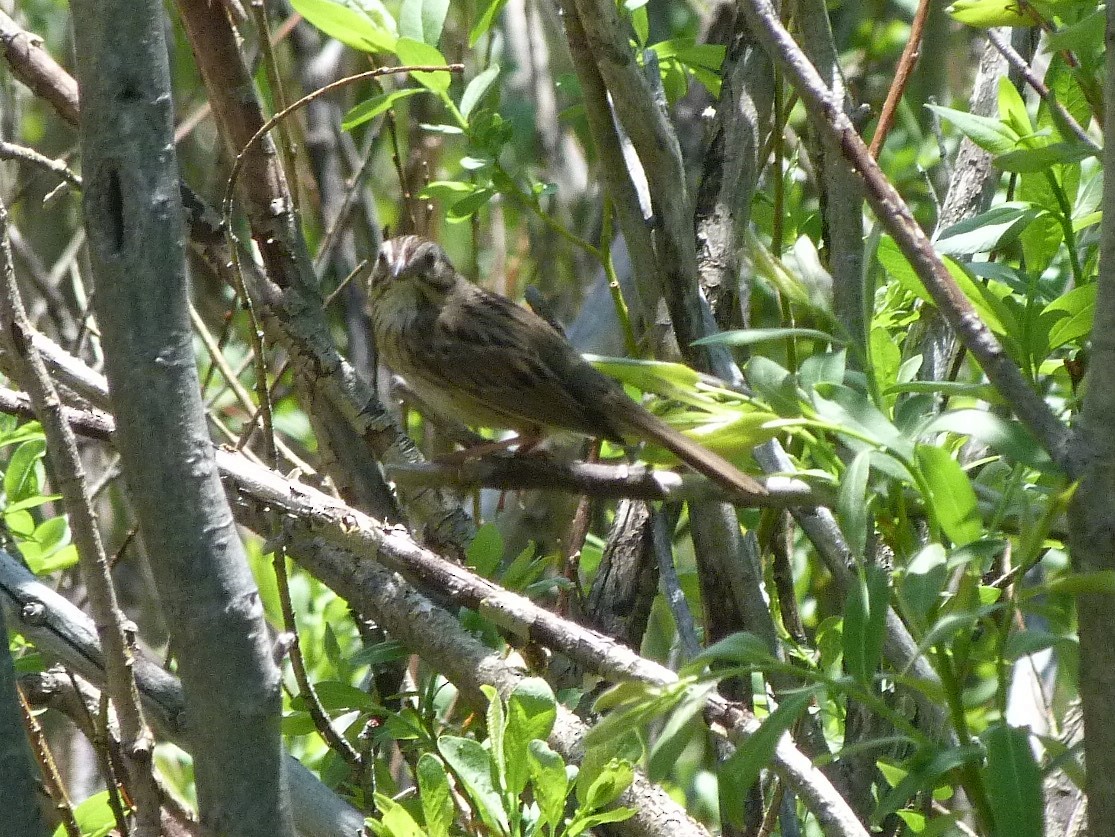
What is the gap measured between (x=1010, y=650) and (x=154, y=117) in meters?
1.07

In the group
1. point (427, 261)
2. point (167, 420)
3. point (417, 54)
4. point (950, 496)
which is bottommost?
point (950, 496)

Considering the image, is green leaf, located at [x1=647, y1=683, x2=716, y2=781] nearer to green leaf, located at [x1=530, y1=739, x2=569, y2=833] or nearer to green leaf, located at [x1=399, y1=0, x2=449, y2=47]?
green leaf, located at [x1=530, y1=739, x2=569, y2=833]

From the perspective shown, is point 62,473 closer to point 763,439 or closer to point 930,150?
point 763,439

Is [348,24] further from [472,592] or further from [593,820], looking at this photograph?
[593,820]

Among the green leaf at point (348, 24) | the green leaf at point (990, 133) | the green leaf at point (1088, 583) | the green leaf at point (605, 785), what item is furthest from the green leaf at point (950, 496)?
the green leaf at point (348, 24)

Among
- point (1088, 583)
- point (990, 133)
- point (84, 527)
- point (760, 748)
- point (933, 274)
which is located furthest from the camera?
point (990, 133)

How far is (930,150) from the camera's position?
4.22m

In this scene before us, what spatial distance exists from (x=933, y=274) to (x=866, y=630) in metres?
0.40

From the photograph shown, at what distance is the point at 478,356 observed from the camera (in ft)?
11.0

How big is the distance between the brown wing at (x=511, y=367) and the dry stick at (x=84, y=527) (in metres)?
1.38

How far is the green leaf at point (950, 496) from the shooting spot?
4.53 ft

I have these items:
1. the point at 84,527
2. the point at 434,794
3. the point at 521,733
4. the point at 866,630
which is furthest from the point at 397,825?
the point at 866,630

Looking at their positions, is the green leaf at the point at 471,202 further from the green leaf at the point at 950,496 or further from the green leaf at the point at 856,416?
the green leaf at the point at 950,496

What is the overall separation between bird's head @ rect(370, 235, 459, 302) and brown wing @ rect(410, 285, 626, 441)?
0.06 metres
